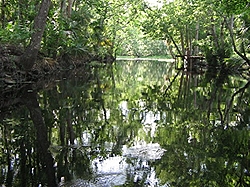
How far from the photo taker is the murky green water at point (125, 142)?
424cm

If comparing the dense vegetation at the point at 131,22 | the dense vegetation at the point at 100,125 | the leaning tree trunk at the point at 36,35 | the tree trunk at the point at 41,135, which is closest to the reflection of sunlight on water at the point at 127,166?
the dense vegetation at the point at 100,125

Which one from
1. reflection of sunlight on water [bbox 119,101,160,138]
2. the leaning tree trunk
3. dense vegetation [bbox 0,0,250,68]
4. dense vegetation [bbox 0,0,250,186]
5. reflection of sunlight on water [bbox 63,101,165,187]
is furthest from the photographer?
dense vegetation [bbox 0,0,250,68]

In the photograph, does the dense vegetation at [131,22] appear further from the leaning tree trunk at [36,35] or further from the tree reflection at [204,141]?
the tree reflection at [204,141]

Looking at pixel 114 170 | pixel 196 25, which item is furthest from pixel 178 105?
pixel 196 25

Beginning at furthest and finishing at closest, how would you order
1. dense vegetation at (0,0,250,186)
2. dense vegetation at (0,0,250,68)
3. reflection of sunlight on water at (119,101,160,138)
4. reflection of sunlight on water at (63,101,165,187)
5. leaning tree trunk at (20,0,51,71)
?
dense vegetation at (0,0,250,68)
leaning tree trunk at (20,0,51,71)
reflection of sunlight on water at (119,101,160,138)
dense vegetation at (0,0,250,186)
reflection of sunlight on water at (63,101,165,187)

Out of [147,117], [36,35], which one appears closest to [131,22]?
[36,35]

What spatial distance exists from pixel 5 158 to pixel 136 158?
1.92 metres

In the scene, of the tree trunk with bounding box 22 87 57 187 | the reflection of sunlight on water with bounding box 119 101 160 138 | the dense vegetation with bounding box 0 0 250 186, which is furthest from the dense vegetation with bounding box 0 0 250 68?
the reflection of sunlight on water with bounding box 119 101 160 138

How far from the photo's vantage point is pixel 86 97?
38.0ft

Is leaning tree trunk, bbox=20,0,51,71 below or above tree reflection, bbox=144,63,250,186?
above

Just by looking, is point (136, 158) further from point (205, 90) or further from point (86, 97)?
point (205, 90)

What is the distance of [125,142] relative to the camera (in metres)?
6.04

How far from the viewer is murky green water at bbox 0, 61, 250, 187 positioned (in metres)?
4.24

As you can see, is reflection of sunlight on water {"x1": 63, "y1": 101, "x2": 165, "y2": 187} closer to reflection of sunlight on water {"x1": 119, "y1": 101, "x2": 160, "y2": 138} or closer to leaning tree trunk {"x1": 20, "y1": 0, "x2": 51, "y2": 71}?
reflection of sunlight on water {"x1": 119, "y1": 101, "x2": 160, "y2": 138}
